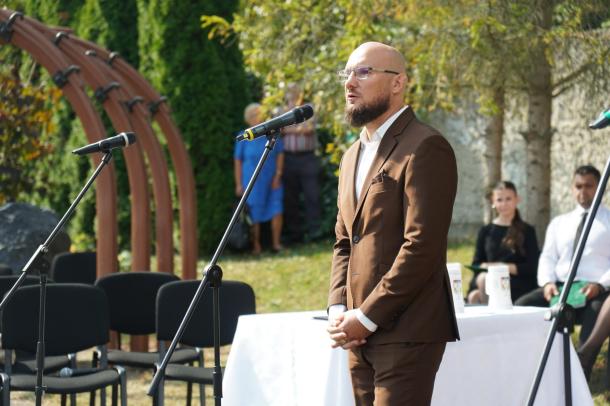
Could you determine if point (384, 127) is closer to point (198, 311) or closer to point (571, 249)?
point (198, 311)

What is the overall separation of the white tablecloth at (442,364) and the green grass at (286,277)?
2204mm

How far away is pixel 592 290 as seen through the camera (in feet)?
25.7

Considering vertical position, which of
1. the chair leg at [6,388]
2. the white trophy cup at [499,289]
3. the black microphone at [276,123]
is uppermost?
the black microphone at [276,123]

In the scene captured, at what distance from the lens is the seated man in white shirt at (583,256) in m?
7.87

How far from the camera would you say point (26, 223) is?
430 inches

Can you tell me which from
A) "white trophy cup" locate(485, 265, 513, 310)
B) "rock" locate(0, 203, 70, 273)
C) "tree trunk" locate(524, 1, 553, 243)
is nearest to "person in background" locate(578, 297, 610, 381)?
"white trophy cup" locate(485, 265, 513, 310)

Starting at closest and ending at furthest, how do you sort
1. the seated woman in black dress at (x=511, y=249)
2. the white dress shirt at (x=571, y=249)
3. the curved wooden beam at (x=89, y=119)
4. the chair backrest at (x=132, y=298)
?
the chair backrest at (x=132, y=298) → the white dress shirt at (x=571, y=249) → the seated woman in black dress at (x=511, y=249) → the curved wooden beam at (x=89, y=119)

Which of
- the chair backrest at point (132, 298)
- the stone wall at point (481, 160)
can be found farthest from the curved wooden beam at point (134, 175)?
the stone wall at point (481, 160)

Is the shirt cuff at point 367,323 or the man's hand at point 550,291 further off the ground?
the shirt cuff at point 367,323

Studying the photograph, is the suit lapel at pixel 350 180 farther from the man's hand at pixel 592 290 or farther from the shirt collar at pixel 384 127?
the man's hand at pixel 592 290

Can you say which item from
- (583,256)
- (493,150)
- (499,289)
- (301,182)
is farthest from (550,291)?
(301,182)

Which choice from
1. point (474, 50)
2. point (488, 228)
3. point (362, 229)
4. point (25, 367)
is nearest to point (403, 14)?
point (474, 50)

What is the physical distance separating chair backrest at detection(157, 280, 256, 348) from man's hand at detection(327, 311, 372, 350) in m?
2.98

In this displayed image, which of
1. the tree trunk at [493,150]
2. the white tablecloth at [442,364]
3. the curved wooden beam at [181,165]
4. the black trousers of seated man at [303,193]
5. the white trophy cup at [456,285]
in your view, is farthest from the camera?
the black trousers of seated man at [303,193]
